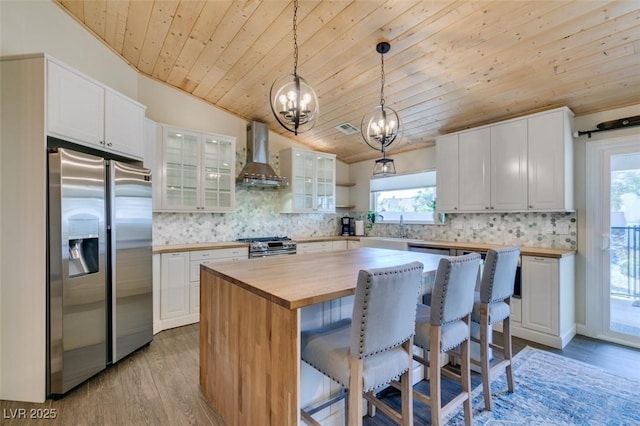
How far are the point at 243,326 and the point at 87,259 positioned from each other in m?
1.67

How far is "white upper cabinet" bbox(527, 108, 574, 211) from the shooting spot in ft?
10.2

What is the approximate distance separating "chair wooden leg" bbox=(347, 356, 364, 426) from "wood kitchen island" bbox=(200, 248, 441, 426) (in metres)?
0.23

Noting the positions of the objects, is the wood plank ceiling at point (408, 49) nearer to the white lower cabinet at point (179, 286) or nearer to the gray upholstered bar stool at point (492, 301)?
the gray upholstered bar stool at point (492, 301)

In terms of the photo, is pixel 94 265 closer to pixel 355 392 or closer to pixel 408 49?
pixel 355 392

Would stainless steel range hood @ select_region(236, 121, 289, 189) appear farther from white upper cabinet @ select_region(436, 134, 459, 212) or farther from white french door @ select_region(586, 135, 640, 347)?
white french door @ select_region(586, 135, 640, 347)

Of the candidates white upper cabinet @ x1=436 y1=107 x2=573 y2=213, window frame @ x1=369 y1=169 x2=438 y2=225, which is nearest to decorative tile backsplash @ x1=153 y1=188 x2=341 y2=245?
window frame @ x1=369 y1=169 x2=438 y2=225

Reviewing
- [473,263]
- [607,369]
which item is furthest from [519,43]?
[607,369]

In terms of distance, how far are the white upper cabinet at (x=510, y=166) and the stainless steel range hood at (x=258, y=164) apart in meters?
2.48

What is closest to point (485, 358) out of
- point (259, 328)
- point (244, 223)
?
point (259, 328)

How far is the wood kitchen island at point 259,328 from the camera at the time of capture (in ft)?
4.23

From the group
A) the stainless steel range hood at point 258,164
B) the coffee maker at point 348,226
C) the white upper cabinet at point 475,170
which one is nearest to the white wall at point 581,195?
the white upper cabinet at point 475,170

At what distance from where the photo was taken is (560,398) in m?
2.15

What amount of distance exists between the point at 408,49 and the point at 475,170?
1893 millimetres

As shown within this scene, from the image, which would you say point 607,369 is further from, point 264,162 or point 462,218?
point 264,162
